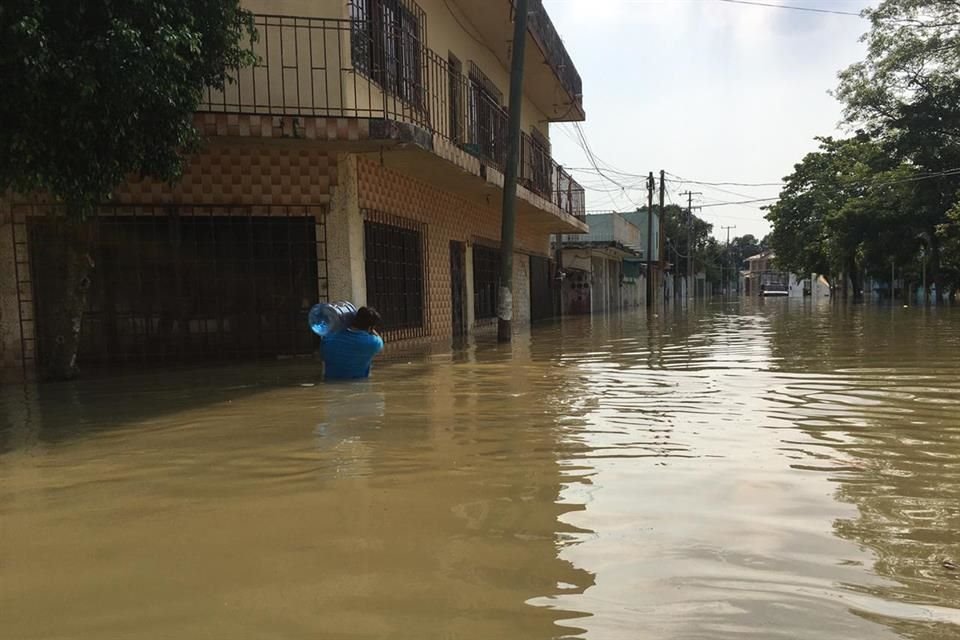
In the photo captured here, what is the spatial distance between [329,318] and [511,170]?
5892 mm

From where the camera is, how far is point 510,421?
18.3 feet

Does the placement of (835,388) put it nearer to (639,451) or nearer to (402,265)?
(639,451)

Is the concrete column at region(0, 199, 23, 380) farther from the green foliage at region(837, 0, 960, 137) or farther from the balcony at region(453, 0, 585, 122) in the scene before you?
the green foliage at region(837, 0, 960, 137)

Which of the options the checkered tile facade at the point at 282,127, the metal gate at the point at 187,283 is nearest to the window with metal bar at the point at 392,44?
the checkered tile facade at the point at 282,127

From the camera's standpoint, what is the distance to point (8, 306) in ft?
32.2

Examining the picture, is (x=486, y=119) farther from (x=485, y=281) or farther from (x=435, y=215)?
(x=485, y=281)

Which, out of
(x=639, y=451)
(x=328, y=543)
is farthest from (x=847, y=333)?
(x=328, y=543)

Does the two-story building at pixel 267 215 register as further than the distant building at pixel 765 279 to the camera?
No

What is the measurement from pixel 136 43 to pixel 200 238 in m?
4.28

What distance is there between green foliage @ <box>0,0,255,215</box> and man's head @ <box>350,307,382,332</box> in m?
2.52

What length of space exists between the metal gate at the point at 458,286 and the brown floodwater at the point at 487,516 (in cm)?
855

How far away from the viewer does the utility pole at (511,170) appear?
40.4 ft

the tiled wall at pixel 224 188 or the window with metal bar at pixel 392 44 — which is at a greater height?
the window with metal bar at pixel 392 44

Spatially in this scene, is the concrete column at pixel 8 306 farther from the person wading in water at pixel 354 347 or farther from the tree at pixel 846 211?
the tree at pixel 846 211
